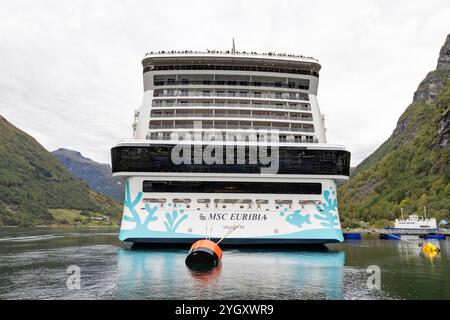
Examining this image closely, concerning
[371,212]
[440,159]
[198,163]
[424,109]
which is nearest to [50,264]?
[198,163]

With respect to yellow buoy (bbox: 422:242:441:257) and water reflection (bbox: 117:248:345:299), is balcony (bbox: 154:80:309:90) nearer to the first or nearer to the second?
water reflection (bbox: 117:248:345:299)

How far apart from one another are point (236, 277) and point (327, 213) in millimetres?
15350

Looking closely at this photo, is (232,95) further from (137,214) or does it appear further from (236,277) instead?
(236,277)

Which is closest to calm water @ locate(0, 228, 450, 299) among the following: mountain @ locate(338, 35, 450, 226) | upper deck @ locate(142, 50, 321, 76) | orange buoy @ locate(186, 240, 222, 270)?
orange buoy @ locate(186, 240, 222, 270)

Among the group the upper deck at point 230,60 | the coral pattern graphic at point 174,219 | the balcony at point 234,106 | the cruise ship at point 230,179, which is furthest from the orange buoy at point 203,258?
the upper deck at point 230,60

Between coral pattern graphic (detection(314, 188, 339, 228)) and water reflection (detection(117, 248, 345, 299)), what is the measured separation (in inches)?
126

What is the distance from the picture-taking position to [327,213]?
35.8 metres

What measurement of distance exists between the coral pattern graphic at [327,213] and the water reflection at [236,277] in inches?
126

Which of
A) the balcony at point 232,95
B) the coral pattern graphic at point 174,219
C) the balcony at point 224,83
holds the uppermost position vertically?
the balcony at point 224,83

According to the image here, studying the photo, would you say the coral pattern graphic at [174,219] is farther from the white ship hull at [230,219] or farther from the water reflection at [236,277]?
the water reflection at [236,277]

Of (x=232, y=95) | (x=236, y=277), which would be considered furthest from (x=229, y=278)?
(x=232, y=95)

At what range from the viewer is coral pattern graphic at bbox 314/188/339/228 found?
35.5 m

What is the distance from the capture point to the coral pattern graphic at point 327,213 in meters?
35.5

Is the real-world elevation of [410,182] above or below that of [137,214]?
above
